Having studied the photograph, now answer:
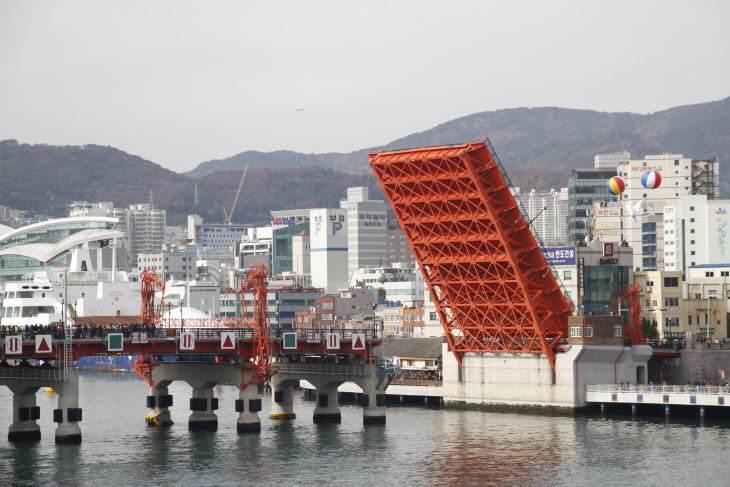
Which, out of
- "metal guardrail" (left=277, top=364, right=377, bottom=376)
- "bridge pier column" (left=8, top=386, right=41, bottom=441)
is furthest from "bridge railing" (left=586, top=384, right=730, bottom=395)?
"bridge pier column" (left=8, top=386, right=41, bottom=441)

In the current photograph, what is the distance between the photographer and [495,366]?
97.4 m

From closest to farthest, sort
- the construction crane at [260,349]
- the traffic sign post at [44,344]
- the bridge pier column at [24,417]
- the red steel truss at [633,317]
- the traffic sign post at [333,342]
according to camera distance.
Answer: the traffic sign post at [44,344] < the bridge pier column at [24,417] < the construction crane at [260,349] < the traffic sign post at [333,342] < the red steel truss at [633,317]

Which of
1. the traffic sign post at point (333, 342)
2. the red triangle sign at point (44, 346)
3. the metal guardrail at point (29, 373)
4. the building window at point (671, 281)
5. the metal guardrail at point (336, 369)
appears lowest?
the metal guardrail at point (336, 369)

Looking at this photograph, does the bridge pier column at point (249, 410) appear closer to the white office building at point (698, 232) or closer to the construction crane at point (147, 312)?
the construction crane at point (147, 312)

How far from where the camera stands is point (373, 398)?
282ft

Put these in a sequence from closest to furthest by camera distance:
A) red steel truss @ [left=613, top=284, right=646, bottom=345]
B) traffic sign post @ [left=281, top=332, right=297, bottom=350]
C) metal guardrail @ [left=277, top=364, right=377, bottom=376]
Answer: traffic sign post @ [left=281, top=332, right=297, bottom=350] → metal guardrail @ [left=277, top=364, right=377, bottom=376] → red steel truss @ [left=613, top=284, right=646, bottom=345]

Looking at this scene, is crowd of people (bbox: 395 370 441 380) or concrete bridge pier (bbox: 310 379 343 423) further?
crowd of people (bbox: 395 370 441 380)

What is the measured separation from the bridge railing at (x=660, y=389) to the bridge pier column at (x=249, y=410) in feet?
89.1

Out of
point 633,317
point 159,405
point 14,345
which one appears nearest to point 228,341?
point 159,405

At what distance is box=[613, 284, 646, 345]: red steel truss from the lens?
323ft

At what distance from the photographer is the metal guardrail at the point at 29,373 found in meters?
74.2

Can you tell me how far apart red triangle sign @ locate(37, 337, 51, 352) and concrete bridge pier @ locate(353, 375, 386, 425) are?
75.4 feet

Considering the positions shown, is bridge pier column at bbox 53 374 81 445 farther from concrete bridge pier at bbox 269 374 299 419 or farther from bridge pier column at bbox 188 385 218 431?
concrete bridge pier at bbox 269 374 299 419

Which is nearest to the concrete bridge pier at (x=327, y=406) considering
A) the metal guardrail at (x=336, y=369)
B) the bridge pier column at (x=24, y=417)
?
the metal guardrail at (x=336, y=369)
